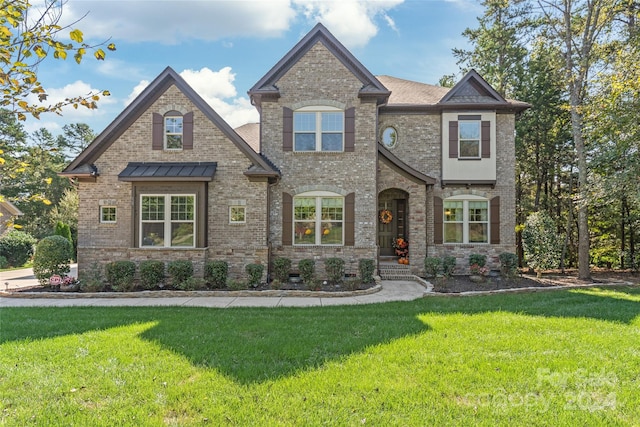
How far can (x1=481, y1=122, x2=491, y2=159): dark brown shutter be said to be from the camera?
44.5 ft

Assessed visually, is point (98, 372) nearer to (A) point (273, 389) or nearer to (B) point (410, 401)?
(A) point (273, 389)

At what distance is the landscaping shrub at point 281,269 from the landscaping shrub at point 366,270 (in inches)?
97.4

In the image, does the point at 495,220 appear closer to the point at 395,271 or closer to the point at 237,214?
the point at 395,271

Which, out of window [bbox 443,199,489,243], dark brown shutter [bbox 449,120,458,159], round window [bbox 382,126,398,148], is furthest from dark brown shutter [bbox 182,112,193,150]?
window [bbox 443,199,489,243]

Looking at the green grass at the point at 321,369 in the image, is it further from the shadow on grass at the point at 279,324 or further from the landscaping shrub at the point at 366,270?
the landscaping shrub at the point at 366,270

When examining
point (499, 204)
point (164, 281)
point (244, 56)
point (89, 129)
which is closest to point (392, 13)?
point (244, 56)

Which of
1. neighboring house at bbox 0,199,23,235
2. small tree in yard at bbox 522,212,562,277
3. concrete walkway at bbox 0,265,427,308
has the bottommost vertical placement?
concrete walkway at bbox 0,265,427,308

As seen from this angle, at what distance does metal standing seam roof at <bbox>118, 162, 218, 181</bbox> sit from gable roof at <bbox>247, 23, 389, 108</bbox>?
323 centimetres

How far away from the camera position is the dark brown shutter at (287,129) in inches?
484

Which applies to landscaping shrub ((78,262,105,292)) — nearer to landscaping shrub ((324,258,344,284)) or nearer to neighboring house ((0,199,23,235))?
neighboring house ((0,199,23,235))

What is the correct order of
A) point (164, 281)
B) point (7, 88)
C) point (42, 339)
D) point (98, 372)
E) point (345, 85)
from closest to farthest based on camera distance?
1. point (7, 88)
2. point (98, 372)
3. point (42, 339)
4. point (164, 281)
5. point (345, 85)

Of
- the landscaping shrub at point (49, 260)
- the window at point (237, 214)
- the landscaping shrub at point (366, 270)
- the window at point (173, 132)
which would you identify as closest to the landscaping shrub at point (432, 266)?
the landscaping shrub at point (366, 270)

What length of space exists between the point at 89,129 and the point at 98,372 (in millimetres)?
49328

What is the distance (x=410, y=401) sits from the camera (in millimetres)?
3902
